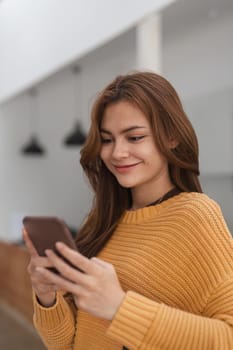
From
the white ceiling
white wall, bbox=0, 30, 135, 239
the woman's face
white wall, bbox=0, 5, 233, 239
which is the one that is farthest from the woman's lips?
white wall, bbox=0, 30, 135, 239

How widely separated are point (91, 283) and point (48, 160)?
4.72 meters

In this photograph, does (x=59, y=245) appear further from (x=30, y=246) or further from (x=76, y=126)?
(x=76, y=126)

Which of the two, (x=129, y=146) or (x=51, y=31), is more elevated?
(x=51, y=31)

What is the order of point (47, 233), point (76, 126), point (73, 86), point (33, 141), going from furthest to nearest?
point (33, 141)
point (73, 86)
point (76, 126)
point (47, 233)

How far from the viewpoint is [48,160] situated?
5535 mm

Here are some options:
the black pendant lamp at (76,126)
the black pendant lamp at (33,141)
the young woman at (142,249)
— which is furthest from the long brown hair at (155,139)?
the black pendant lamp at (33,141)

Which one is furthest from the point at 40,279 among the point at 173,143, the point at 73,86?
the point at 73,86

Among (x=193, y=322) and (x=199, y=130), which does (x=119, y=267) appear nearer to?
(x=193, y=322)

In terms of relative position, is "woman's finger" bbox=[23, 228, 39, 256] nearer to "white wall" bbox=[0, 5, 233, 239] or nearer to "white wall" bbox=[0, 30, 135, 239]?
"white wall" bbox=[0, 5, 233, 239]

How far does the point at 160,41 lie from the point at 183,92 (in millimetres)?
478

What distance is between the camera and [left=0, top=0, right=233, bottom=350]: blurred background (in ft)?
7.22

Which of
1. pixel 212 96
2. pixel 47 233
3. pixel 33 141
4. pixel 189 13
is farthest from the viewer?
pixel 33 141

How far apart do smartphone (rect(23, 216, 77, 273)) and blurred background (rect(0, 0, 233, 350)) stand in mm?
822

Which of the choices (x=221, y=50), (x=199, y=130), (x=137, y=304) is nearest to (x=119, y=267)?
(x=137, y=304)
